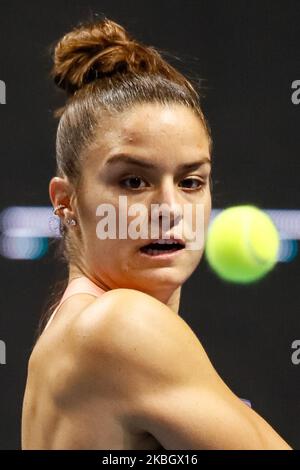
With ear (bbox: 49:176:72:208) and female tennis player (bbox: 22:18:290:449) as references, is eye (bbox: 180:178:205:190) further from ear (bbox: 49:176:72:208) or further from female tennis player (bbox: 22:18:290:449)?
ear (bbox: 49:176:72:208)

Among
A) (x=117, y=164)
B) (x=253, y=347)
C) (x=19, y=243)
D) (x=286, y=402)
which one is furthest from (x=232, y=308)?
(x=117, y=164)

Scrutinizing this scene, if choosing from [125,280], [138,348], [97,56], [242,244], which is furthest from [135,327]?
[242,244]

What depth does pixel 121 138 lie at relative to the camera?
95 centimetres

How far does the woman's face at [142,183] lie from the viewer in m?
0.94

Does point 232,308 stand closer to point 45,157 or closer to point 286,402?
point 286,402

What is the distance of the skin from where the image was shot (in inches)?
32.5

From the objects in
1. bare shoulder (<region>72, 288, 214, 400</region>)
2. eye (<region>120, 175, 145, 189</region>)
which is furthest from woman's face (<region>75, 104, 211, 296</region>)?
bare shoulder (<region>72, 288, 214, 400</region>)

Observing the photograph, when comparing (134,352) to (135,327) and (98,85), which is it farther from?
(98,85)

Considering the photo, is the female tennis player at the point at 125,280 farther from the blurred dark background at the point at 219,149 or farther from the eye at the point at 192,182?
the blurred dark background at the point at 219,149

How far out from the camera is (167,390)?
2.71 feet

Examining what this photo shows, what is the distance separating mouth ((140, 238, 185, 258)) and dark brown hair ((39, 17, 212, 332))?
0.12 metres

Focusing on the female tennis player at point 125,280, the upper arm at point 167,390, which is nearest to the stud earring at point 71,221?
the female tennis player at point 125,280

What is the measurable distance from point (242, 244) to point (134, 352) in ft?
2.79

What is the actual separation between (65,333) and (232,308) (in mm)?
933
